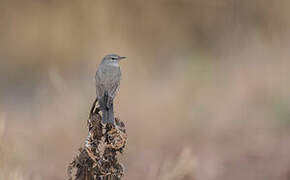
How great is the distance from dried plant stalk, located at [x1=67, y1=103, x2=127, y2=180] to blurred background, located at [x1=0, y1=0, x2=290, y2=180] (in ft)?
8.21

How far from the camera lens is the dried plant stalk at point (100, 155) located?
11.2 ft

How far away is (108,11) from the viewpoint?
11.4 metres

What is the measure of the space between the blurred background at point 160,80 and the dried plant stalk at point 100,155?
2.50 meters

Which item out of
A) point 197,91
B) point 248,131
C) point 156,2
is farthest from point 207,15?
point 248,131

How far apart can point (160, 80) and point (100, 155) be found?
700 cm

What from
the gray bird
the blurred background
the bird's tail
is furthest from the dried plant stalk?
the blurred background

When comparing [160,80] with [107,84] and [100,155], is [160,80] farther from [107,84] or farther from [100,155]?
[100,155]

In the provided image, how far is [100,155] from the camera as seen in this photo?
3.54 metres

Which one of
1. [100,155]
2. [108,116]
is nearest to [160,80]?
[108,116]

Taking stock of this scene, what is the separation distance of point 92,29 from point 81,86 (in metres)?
1.41

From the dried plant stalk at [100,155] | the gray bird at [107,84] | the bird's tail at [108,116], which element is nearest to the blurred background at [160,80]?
the gray bird at [107,84]

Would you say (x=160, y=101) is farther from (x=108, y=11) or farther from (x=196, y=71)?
(x=108, y=11)

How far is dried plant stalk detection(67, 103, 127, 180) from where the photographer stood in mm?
3426

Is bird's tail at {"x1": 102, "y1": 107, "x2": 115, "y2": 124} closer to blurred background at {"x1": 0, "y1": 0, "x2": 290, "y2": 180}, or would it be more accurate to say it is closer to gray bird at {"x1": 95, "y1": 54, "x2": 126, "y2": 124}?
gray bird at {"x1": 95, "y1": 54, "x2": 126, "y2": 124}
